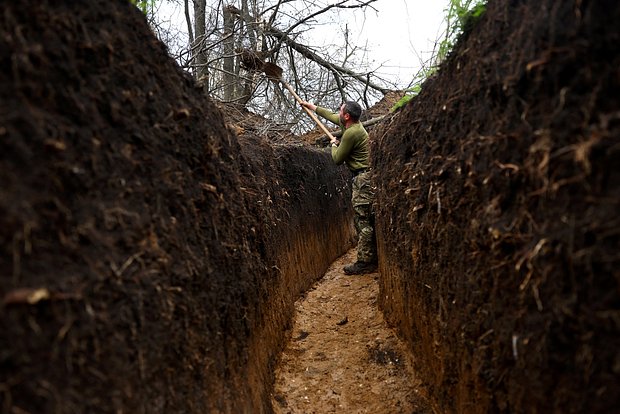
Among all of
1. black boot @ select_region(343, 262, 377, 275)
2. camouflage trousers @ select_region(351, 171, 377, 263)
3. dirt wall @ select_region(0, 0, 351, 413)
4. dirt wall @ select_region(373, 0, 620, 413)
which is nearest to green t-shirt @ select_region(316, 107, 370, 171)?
camouflage trousers @ select_region(351, 171, 377, 263)

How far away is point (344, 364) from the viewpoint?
344cm

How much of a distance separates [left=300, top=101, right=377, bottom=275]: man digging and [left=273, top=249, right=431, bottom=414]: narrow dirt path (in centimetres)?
61

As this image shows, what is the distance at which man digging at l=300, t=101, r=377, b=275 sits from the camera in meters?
5.17

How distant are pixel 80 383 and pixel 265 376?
1.86 m

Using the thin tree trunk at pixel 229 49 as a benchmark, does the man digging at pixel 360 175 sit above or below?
below

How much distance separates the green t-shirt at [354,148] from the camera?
5125mm

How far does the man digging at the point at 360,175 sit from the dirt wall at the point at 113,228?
112 inches

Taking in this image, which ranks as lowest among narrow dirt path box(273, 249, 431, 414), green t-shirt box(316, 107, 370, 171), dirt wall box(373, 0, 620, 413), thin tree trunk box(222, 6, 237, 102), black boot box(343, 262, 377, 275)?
narrow dirt path box(273, 249, 431, 414)

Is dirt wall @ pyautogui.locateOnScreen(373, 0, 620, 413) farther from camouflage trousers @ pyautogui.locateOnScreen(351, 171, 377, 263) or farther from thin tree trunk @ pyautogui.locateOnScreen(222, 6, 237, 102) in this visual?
thin tree trunk @ pyautogui.locateOnScreen(222, 6, 237, 102)

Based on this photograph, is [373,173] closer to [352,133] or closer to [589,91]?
[352,133]

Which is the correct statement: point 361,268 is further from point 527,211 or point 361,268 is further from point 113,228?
point 113,228

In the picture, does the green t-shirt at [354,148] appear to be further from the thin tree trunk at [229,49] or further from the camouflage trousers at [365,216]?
the thin tree trunk at [229,49]

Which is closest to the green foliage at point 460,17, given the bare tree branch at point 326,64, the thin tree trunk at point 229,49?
the thin tree trunk at point 229,49

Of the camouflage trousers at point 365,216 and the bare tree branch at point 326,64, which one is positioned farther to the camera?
the bare tree branch at point 326,64
